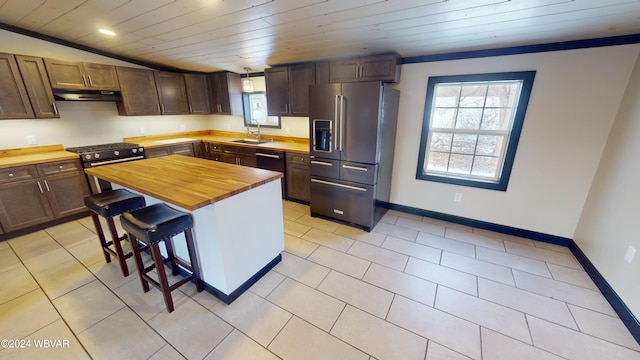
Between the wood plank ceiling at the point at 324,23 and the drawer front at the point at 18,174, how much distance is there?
62.5 inches

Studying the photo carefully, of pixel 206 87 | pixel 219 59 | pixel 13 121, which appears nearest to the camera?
pixel 13 121

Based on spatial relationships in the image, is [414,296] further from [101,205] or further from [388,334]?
[101,205]

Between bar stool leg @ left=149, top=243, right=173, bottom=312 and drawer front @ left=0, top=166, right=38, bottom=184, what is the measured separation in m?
2.53

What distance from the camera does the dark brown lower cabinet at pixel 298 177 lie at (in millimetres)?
3541

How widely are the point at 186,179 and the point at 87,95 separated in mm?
2732

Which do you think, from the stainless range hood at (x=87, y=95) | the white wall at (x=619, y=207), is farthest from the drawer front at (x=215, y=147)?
the white wall at (x=619, y=207)

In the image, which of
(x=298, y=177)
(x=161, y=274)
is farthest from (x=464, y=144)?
(x=161, y=274)

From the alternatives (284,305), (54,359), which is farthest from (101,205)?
(284,305)

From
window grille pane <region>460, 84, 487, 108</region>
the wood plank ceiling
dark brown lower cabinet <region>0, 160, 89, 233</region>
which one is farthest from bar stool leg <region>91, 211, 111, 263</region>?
window grille pane <region>460, 84, 487, 108</region>

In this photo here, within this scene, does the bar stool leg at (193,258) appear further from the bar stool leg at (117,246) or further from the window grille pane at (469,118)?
the window grille pane at (469,118)

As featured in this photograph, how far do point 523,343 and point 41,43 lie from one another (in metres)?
5.78

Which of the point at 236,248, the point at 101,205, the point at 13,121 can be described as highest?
the point at 13,121

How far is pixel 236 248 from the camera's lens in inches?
71.6

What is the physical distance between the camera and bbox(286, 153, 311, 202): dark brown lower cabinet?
139 inches
